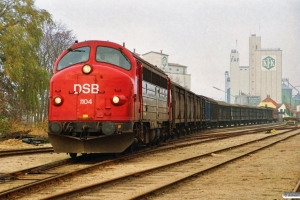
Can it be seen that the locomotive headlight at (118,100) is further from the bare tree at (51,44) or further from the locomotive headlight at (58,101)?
the bare tree at (51,44)

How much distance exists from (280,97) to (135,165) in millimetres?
162528

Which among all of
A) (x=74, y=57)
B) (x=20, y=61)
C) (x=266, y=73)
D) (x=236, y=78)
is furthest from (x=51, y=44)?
(x=236, y=78)

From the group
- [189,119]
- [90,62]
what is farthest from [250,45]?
[90,62]

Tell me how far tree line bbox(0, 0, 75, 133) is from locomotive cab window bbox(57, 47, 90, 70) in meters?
12.4

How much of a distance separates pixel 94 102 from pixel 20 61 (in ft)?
49.3

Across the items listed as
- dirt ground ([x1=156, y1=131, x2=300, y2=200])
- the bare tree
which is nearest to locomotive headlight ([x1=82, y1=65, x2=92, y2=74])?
dirt ground ([x1=156, y1=131, x2=300, y2=200])

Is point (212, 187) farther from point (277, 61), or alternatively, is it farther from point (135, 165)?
point (277, 61)

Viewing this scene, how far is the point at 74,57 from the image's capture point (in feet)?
44.7

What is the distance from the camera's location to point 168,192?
27.4ft

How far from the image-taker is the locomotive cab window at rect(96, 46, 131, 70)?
1347 cm

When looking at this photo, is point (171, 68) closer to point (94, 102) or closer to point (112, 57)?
point (112, 57)

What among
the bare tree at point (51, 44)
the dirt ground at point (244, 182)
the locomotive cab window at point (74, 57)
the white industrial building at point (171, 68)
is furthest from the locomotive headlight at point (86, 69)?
the white industrial building at point (171, 68)

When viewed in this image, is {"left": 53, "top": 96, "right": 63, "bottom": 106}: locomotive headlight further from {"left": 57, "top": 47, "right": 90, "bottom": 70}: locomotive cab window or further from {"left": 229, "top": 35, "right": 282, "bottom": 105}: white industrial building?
{"left": 229, "top": 35, "right": 282, "bottom": 105}: white industrial building

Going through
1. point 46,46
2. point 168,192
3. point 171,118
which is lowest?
point 168,192
